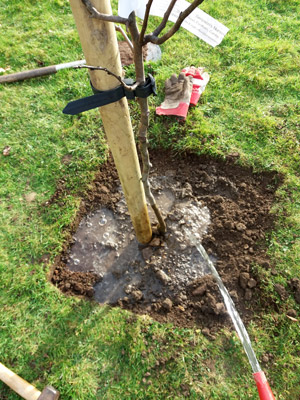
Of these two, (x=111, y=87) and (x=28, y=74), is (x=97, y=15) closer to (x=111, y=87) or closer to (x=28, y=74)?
(x=111, y=87)

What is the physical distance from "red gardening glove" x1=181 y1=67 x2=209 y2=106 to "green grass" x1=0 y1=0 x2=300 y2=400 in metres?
0.10

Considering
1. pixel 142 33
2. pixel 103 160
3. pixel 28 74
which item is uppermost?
pixel 142 33

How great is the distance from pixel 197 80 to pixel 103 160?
1.62 metres

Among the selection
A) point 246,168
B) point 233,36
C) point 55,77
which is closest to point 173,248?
point 246,168

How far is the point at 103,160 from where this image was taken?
10.2 ft

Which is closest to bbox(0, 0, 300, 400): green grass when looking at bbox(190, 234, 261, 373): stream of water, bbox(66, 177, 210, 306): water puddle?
bbox(190, 234, 261, 373): stream of water

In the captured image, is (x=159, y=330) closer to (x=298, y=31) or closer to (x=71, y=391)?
(x=71, y=391)

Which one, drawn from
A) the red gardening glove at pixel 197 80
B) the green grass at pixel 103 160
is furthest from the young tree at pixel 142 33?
the red gardening glove at pixel 197 80

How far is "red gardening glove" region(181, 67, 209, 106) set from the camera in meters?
3.35

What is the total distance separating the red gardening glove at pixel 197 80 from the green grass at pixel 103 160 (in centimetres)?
10

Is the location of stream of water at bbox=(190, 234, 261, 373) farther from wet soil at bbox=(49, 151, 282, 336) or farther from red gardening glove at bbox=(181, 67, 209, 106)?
red gardening glove at bbox=(181, 67, 209, 106)

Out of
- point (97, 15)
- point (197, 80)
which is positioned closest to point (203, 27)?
point (197, 80)

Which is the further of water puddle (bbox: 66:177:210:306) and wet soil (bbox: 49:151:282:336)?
water puddle (bbox: 66:177:210:306)

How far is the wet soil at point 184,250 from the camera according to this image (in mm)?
2307
